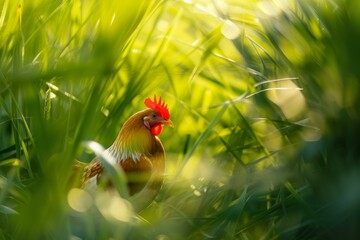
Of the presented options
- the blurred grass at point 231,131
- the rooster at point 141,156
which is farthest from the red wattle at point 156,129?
the blurred grass at point 231,131

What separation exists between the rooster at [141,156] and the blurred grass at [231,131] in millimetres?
63

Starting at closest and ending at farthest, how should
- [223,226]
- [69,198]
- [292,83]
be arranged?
[69,198]
[223,226]
[292,83]

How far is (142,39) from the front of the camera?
8.83ft

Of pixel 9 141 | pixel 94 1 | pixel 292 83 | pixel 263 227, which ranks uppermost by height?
pixel 94 1

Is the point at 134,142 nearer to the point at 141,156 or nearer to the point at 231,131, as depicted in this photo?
the point at 141,156

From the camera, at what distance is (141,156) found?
193 centimetres

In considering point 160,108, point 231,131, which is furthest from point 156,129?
point 231,131

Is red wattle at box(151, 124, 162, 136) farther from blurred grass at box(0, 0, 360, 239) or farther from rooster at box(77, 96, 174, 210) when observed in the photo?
blurred grass at box(0, 0, 360, 239)

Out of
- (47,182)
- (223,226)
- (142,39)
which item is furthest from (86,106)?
(142,39)

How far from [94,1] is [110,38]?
607mm

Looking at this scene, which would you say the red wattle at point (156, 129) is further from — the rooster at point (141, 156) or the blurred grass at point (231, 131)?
the blurred grass at point (231, 131)

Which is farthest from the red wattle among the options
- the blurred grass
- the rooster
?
the blurred grass

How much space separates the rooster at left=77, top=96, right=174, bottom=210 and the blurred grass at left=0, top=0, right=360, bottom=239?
6cm

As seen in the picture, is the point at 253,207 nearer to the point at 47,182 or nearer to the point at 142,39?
the point at 47,182
